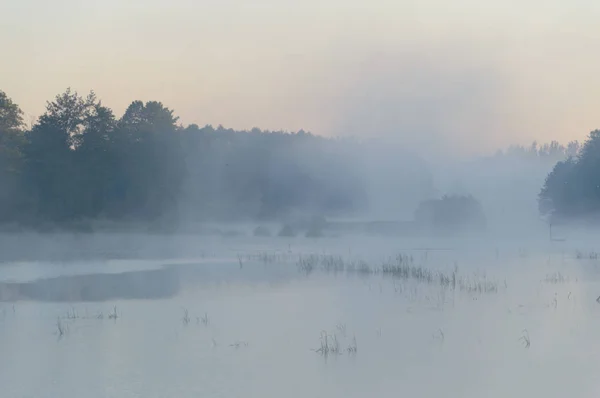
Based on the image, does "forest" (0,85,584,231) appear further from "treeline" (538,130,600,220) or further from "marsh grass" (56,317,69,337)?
Answer: "marsh grass" (56,317,69,337)

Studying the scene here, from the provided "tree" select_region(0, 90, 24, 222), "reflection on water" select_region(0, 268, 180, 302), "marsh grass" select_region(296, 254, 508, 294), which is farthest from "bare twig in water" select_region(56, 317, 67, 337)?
"tree" select_region(0, 90, 24, 222)

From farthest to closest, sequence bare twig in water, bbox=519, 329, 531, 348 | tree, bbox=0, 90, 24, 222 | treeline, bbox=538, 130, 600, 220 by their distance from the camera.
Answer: treeline, bbox=538, 130, 600, 220, tree, bbox=0, 90, 24, 222, bare twig in water, bbox=519, 329, 531, 348

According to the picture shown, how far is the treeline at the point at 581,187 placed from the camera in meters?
70.1

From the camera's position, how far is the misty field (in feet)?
41.5

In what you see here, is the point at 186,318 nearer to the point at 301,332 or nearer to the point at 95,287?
the point at 301,332

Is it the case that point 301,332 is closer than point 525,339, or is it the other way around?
point 525,339

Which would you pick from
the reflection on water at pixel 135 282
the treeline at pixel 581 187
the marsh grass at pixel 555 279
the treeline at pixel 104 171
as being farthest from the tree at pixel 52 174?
the treeline at pixel 581 187

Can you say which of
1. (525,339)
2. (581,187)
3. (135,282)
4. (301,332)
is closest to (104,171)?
(135,282)

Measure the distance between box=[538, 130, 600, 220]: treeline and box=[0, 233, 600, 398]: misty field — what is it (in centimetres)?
4149

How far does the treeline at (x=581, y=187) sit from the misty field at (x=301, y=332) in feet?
136

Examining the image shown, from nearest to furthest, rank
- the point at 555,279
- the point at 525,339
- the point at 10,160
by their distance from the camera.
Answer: the point at 525,339 < the point at 555,279 < the point at 10,160

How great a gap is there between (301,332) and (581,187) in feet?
196

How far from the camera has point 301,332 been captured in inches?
669

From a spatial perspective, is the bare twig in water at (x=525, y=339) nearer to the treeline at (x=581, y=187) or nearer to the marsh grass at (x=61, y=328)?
the marsh grass at (x=61, y=328)
